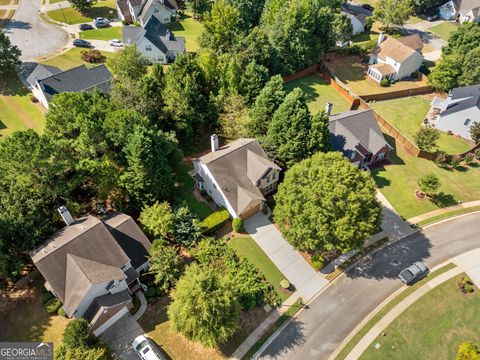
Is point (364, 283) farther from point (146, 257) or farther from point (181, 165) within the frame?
point (181, 165)

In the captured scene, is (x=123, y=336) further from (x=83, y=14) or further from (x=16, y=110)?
(x=83, y=14)

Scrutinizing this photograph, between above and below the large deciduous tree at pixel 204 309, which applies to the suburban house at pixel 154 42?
above

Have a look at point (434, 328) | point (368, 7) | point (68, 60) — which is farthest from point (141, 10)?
point (434, 328)

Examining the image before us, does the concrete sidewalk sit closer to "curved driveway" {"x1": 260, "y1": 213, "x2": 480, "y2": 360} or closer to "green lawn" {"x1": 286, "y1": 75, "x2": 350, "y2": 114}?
"curved driveway" {"x1": 260, "y1": 213, "x2": 480, "y2": 360}

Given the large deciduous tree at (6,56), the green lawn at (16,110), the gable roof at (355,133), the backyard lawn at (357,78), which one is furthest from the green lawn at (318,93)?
the large deciduous tree at (6,56)

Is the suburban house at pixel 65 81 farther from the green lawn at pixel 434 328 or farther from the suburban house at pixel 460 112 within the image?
the suburban house at pixel 460 112

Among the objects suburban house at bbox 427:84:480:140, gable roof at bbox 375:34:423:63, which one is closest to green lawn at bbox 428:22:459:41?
gable roof at bbox 375:34:423:63
